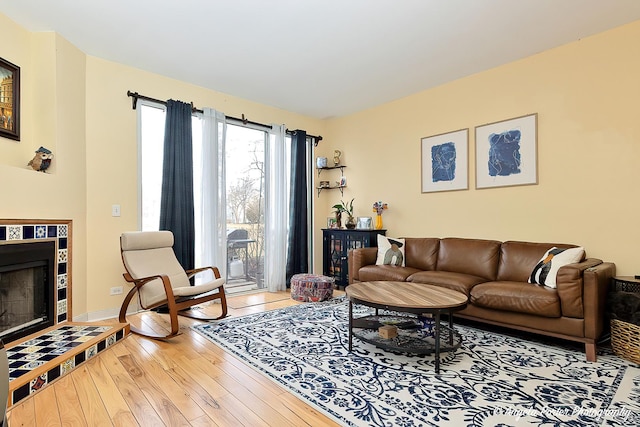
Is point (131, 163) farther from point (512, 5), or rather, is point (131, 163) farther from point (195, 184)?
point (512, 5)

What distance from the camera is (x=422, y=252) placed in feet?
13.5

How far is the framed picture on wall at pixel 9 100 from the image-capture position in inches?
111

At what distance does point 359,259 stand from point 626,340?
248 cm

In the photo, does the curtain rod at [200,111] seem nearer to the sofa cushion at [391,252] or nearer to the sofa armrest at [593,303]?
the sofa cushion at [391,252]

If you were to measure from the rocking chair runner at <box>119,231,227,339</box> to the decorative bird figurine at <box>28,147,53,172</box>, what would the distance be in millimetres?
886

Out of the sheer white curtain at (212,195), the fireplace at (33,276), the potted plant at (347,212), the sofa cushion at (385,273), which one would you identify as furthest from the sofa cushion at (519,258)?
the fireplace at (33,276)

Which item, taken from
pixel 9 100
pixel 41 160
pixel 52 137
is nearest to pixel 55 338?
pixel 41 160

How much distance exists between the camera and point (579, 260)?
112 inches

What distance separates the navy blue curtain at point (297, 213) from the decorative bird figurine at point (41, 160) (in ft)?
9.78

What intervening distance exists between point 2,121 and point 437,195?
175 inches

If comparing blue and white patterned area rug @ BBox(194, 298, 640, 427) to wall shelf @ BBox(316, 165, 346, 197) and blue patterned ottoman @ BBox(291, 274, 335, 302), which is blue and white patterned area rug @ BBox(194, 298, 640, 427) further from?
wall shelf @ BBox(316, 165, 346, 197)

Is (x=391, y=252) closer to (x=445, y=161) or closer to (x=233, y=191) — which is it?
(x=445, y=161)

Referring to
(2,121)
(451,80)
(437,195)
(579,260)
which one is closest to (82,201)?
(2,121)

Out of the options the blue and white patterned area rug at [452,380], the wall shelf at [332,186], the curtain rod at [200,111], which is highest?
the curtain rod at [200,111]
